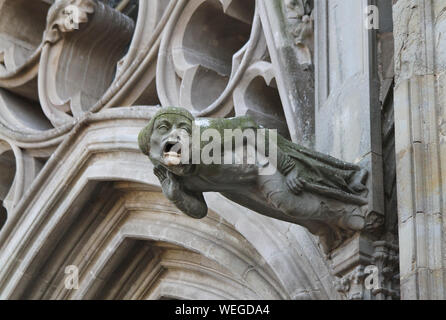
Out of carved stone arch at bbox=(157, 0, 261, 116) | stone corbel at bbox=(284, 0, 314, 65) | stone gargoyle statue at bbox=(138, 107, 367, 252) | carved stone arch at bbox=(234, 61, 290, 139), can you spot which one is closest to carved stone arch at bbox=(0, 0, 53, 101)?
carved stone arch at bbox=(157, 0, 261, 116)

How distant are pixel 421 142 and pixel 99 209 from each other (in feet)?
11.0


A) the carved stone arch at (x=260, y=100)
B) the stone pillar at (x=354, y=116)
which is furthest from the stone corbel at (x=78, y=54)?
the stone pillar at (x=354, y=116)

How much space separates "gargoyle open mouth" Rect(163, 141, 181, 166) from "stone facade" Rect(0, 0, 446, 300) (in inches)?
31.0

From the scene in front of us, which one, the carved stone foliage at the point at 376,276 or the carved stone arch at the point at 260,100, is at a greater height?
the carved stone arch at the point at 260,100

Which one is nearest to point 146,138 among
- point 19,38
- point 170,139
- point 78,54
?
point 170,139

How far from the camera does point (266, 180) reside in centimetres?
537

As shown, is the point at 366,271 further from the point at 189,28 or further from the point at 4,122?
the point at 4,122

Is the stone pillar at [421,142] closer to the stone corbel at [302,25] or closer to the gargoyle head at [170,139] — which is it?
the gargoyle head at [170,139]

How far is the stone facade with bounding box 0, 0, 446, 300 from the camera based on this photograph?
5.22 metres

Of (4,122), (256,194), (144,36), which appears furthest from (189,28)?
(256,194)

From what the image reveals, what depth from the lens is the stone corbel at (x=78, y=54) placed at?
8.56 metres

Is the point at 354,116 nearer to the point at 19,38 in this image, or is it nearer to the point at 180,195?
the point at 180,195

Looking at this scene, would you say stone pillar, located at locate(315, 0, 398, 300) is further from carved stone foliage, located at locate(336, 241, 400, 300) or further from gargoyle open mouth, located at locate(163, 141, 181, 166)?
gargoyle open mouth, located at locate(163, 141, 181, 166)

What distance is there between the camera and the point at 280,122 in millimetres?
6836
